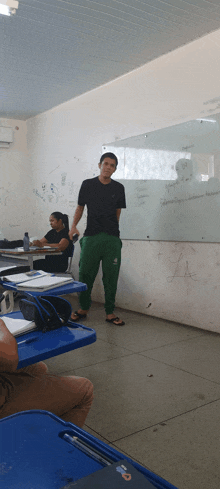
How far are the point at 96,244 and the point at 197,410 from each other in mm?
1927

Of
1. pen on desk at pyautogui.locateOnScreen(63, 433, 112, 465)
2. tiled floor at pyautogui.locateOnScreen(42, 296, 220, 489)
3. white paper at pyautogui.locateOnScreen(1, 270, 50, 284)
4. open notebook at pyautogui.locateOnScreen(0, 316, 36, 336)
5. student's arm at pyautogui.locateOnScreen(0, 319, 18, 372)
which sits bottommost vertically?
tiled floor at pyautogui.locateOnScreen(42, 296, 220, 489)

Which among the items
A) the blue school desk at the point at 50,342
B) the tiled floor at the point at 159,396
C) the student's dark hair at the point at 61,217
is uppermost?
the student's dark hair at the point at 61,217

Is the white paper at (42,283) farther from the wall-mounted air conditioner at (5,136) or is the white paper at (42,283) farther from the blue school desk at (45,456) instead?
the wall-mounted air conditioner at (5,136)

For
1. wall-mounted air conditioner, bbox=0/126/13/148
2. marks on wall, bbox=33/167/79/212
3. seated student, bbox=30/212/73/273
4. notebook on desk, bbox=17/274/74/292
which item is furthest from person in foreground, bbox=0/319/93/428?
wall-mounted air conditioner, bbox=0/126/13/148

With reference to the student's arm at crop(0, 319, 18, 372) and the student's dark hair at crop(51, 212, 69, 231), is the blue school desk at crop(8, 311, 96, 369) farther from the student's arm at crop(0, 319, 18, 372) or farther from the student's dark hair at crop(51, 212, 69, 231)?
the student's dark hair at crop(51, 212, 69, 231)

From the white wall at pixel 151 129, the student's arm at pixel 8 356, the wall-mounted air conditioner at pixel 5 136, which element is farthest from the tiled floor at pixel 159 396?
the wall-mounted air conditioner at pixel 5 136

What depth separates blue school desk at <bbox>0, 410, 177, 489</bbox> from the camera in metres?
0.50

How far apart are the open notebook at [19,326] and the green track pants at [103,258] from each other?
2.34 m

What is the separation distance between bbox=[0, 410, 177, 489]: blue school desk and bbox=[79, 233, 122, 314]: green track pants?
292 cm

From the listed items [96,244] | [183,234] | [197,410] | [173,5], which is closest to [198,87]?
[173,5]

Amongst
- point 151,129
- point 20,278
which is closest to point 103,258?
point 151,129

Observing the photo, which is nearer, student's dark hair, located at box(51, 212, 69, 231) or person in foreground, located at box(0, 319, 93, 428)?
person in foreground, located at box(0, 319, 93, 428)

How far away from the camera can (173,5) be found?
2.85 meters

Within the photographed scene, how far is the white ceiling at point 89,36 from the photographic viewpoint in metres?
2.89
